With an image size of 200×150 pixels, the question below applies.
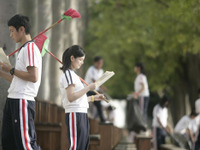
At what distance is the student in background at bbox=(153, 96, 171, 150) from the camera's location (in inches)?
554

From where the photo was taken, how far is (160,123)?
46.1 ft

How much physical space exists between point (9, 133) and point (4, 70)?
70 cm

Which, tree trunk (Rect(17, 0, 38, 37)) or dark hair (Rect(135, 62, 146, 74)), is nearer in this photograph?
tree trunk (Rect(17, 0, 38, 37))

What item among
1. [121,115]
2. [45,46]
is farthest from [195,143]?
[121,115]

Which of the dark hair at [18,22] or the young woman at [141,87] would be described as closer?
the dark hair at [18,22]

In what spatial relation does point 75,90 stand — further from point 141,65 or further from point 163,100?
point 141,65

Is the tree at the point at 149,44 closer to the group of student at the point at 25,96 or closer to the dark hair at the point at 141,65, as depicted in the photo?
the dark hair at the point at 141,65

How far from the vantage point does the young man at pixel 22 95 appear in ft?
19.5

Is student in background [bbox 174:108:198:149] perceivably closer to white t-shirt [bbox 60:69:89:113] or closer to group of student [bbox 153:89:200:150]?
group of student [bbox 153:89:200:150]

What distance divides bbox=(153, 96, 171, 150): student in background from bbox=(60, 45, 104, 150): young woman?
7.68 metres

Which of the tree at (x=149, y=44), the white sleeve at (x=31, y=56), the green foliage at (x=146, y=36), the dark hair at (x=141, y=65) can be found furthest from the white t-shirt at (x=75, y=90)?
the tree at (x=149, y=44)

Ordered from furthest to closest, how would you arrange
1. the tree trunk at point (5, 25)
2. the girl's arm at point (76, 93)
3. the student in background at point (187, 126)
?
1. the student in background at point (187, 126)
2. the tree trunk at point (5, 25)
3. the girl's arm at point (76, 93)

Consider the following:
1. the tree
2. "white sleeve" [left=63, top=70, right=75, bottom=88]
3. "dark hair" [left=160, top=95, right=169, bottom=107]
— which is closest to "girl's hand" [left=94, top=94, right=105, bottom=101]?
"white sleeve" [left=63, top=70, right=75, bottom=88]

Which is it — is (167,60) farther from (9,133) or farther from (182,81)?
(9,133)
